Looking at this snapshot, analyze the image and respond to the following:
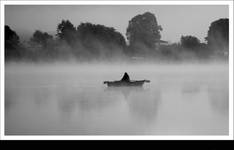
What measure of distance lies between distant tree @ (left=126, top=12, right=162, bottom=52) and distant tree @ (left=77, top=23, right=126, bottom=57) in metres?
0.10

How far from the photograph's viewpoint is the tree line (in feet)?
12.5

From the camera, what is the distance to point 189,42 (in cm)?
387

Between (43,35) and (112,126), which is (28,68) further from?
(112,126)

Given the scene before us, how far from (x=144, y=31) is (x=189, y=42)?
434 mm

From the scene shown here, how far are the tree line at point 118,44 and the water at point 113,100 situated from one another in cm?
11

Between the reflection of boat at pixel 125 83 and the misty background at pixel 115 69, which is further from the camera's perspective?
the reflection of boat at pixel 125 83

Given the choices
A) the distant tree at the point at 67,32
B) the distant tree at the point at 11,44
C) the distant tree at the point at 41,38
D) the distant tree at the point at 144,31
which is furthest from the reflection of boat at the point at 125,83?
the distant tree at the point at 11,44

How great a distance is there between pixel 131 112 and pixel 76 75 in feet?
2.04

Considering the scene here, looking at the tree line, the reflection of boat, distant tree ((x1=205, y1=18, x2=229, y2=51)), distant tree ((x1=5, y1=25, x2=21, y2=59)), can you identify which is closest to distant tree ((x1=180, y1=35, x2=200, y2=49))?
the tree line

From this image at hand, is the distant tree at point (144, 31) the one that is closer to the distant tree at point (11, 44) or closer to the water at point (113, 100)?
the water at point (113, 100)

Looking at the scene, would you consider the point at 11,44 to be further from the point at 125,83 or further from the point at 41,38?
the point at 125,83

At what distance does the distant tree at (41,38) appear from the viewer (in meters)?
3.79

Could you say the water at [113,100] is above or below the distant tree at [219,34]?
below

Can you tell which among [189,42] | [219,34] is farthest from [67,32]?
[219,34]
